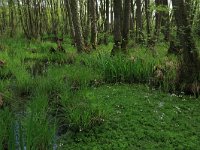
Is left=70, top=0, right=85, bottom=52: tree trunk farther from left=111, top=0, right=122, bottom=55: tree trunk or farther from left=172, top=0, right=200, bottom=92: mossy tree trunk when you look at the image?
left=172, top=0, right=200, bottom=92: mossy tree trunk

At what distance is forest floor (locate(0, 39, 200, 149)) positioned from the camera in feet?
11.8

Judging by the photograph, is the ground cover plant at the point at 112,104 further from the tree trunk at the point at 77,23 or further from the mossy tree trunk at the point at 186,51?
the tree trunk at the point at 77,23

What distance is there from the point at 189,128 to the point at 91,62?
434 cm

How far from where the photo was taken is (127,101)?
17.3 ft

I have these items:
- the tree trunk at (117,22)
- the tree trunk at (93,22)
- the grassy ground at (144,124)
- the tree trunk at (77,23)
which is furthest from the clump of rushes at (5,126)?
the tree trunk at (93,22)

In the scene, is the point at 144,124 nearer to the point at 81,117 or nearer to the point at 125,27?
the point at 81,117

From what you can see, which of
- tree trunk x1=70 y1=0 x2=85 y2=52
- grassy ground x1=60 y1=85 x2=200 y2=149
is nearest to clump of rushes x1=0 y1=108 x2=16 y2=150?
grassy ground x1=60 y1=85 x2=200 y2=149

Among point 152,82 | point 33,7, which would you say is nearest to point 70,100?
point 152,82

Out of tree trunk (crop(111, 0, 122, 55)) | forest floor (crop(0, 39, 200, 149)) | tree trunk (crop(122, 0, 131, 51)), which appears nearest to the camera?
forest floor (crop(0, 39, 200, 149))

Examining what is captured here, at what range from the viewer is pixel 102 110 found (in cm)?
446

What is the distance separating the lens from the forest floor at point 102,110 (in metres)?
3.58

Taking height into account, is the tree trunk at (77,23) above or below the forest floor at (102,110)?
above

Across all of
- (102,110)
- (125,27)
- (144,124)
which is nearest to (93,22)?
(125,27)

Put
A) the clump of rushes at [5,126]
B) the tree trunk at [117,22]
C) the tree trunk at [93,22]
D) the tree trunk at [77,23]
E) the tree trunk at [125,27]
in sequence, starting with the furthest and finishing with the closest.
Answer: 1. the tree trunk at [93,22]
2. the tree trunk at [77,23]
3. the tree trunk at [125,27]
4. the tree trunk at [117,22]
5. the clump of rushes at [5,126]
